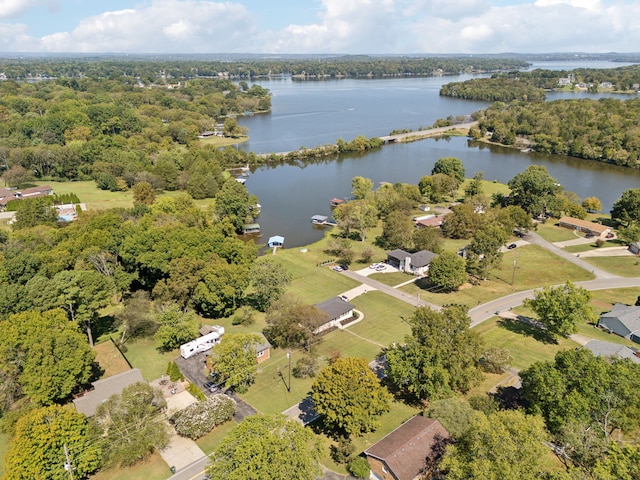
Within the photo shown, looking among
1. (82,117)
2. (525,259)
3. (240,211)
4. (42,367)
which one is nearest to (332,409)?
(42,367)

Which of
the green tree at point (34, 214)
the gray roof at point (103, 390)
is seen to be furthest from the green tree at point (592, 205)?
the green tree at point (34, 214)

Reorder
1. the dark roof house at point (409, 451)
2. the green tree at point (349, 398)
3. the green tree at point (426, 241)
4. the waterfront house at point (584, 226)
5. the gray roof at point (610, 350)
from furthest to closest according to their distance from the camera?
the waterfront house at point (584, 226)
the green tree at point (426, 241)
the gray roof at point (610, 350)
the green tree at point (349, 398)
the dark roof house at point (409, 451)

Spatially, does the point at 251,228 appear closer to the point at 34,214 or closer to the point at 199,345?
the point at 34,214

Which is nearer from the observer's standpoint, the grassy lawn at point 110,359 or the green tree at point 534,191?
the grassy lawn at point 110,359

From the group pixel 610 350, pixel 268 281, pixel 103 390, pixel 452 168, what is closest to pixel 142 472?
pixel 103 390

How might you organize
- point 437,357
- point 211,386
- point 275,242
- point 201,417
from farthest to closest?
point 275,242 → point 211,386 → point 437,357 → point 201,417

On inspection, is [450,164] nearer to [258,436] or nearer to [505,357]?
[505,357]

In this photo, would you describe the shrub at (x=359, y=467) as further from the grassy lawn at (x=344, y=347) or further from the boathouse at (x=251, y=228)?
the boathouse at (x=251, y=228)
